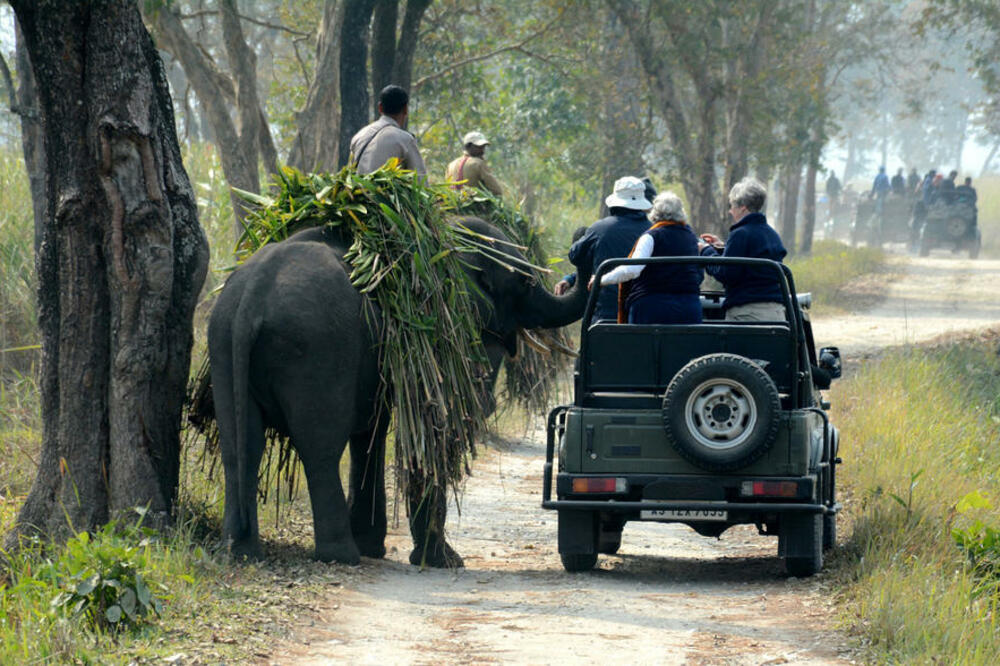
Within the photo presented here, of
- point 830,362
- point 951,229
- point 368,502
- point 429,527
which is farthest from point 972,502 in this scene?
point 951,229

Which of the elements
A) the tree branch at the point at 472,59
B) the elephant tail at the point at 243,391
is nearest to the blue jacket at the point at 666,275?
the elephant tail at the point at 243,391

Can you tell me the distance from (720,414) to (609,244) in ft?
7.43

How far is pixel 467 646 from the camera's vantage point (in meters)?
5.88

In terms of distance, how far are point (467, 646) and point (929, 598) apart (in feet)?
6.34

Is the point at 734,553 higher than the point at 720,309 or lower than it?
lower

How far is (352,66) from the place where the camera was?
13352 millimetres

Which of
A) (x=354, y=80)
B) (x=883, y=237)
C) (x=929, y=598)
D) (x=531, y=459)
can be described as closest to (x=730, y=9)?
(x=354, y=80)

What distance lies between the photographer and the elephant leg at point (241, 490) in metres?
7.28

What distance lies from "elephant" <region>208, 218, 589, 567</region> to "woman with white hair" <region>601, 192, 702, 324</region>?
56.8 inches

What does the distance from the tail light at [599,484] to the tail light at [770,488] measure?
0.61 meters

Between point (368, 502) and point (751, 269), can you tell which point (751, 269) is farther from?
point (368, 502)

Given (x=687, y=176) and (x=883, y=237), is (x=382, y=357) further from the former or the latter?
(x=883, y=237)

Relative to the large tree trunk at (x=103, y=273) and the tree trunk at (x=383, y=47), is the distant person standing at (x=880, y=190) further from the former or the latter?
the large tree trunk at (x=103, y=273)

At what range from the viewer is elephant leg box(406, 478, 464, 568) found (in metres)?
7.91
